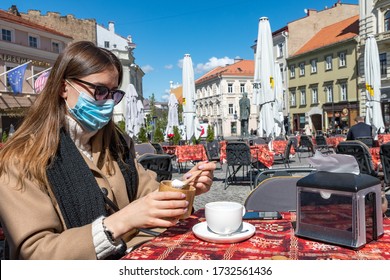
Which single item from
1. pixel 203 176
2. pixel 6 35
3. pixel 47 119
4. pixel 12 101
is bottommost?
pixel 203 176

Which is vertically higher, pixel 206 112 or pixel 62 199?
pixel 206 112

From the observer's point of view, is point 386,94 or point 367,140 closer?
point 367,140

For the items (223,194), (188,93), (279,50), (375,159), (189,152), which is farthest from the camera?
(279,50)

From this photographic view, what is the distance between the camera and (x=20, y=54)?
28.3 m

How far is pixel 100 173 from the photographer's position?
68.0 inches

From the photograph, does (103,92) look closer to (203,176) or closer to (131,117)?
(203,176)

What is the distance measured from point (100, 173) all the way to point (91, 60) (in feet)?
1.76

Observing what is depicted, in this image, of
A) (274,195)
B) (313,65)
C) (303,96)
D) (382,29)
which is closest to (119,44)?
(303,96)

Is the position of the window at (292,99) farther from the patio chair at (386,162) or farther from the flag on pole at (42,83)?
the patio chair at (386,162)

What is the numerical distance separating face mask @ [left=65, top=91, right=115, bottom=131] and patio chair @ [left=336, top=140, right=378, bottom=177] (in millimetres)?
5052

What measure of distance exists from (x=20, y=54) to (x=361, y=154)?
28.4 m

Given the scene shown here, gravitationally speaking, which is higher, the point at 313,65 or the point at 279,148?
the point at 313,65
